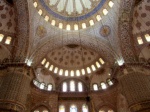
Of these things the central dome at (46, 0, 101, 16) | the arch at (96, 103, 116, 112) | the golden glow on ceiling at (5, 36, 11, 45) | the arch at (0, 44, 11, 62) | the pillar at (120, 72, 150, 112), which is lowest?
the pillar at (120, 72, 150, 112)

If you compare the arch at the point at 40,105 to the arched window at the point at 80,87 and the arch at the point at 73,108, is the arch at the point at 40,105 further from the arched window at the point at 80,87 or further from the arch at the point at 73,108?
the arched window at the point at 80,87

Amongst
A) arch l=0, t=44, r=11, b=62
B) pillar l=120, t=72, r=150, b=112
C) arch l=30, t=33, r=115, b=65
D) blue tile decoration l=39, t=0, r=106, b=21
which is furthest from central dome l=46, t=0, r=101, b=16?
pillar l=120, t=72, r=150, b=112

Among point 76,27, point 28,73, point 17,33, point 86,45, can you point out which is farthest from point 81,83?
point 17,33

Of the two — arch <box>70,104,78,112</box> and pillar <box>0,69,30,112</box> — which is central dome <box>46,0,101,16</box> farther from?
arch <box>70,104,78,112</box>

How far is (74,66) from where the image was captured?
1808 cm

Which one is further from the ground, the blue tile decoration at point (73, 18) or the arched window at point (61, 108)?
the blue tile decoration at point (73, 18)

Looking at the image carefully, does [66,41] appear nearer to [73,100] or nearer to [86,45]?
[86,45]

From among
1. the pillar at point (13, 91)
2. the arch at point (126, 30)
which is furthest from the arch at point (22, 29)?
the arch at point (126, 30)

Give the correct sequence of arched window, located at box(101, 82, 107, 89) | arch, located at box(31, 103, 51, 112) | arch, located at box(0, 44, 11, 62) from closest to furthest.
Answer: arch, located at box(0, 44, 11, 62)
arch, located at box(31, 103, 51, 112)
arched window, located at box(101, 82, 107, 89)

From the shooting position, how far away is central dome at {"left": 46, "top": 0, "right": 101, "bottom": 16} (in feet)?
50.6

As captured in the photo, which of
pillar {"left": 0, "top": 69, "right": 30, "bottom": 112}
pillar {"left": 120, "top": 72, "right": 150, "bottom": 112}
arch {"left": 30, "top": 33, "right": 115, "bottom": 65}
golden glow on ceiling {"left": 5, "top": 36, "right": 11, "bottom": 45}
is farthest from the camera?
arch {"left": 30, "top": 33, "right": 115, "bottom": 65}

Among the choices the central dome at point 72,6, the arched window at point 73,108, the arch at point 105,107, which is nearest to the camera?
the arch at point 105,107

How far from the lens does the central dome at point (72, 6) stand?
15413mm

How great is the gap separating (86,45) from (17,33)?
620 centimetres
